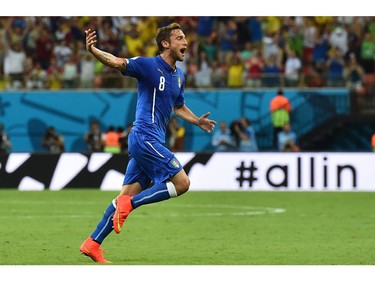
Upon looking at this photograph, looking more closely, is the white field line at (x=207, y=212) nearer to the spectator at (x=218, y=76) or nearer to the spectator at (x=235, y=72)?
the spectator at (x=235, y=72)

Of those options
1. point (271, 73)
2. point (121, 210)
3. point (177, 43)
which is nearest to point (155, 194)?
point (121, 210)

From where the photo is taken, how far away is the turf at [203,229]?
12086 millimetres

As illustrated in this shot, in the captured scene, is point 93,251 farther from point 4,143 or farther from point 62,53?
point 62,53

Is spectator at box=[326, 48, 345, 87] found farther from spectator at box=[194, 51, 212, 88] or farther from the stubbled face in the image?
the stubbled face

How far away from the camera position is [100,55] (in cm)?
1076

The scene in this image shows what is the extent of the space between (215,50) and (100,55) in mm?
19238

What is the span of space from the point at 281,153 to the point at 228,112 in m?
5.86

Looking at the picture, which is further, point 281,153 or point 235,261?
point 281,153

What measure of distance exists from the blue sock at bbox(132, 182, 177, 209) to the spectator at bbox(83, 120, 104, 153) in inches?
680

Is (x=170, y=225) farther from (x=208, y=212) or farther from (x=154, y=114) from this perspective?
(x=154, y=114)

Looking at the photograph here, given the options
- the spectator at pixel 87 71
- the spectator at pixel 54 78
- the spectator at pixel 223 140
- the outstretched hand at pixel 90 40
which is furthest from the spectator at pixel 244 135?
the outstretched hand at pixel 90 40

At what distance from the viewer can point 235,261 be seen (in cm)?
1155

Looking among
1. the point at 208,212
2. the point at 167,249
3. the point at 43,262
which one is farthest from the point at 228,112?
the point at 43,262

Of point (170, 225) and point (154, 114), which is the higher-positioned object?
point (154, 114)
